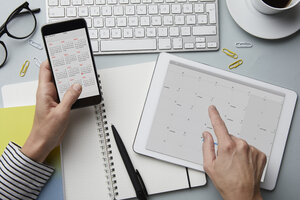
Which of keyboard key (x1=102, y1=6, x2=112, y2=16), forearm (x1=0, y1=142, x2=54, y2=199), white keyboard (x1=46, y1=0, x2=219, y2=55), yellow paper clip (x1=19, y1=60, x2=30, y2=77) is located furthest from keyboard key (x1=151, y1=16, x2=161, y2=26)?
forearm (x1=0, y1=142, x2=54, y2=199)

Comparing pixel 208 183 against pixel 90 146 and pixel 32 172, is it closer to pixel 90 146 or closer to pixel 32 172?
pixel 90 146

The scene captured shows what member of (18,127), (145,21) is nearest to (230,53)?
(145,21)

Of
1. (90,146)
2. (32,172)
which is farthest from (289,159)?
(32,172)

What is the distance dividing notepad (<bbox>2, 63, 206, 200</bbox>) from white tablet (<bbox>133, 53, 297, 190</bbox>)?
0.10 ft

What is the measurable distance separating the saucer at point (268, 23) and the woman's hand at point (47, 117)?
45 centimetres

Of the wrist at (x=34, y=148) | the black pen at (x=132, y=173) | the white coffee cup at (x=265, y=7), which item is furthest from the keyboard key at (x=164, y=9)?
the wrist at (x=34, y=148)

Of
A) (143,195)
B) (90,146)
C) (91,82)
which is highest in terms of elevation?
(91,82)

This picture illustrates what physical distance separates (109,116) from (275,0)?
496mm

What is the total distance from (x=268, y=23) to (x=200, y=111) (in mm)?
281

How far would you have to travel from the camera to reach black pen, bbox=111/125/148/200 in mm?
719

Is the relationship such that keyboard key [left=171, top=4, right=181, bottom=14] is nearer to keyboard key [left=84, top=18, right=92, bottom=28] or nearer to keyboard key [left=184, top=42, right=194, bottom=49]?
keyboard key [left=184, top=42, right=194, bottom=49]

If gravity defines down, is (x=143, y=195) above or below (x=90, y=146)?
below

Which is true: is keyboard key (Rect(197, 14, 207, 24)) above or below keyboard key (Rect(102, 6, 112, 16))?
below

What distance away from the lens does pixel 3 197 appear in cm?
69
